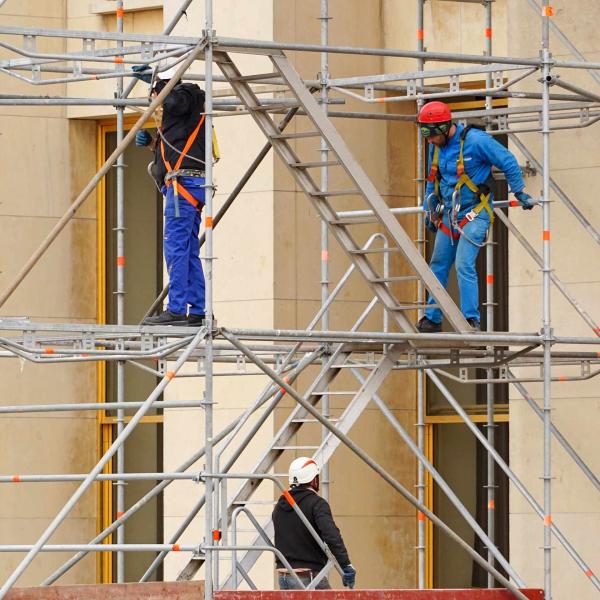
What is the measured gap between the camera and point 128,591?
16.4 meters

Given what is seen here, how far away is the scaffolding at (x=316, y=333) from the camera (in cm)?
1495

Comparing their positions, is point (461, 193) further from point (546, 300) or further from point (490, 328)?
point (490, 328)

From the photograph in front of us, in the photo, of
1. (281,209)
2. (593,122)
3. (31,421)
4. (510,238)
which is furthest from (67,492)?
(593,122)

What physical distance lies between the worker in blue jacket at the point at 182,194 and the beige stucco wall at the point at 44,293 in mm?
5951

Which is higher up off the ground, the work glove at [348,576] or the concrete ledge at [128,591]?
the work glove at [348,576]

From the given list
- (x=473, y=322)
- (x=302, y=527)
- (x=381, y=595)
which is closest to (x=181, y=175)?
(x=473, y=322)

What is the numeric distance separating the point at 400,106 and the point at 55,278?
13.2 feet

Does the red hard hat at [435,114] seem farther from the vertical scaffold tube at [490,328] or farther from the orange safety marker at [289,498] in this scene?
the orange safety marker at [289,498]

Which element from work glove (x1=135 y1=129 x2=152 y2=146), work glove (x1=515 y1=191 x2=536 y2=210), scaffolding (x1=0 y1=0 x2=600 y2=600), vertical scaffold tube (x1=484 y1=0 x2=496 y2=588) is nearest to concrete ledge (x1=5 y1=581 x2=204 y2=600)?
scaffolding (x1=0 y1=0 x2=600 y2=600)

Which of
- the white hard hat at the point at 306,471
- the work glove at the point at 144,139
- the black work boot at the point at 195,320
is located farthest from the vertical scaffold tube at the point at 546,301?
the work glove at the point at 144,139

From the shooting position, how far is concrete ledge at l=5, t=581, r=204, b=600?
1559cm

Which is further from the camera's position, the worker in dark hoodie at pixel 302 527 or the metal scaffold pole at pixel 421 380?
the metal scaffold pole at pixel 421 380

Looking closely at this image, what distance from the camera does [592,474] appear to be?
1773 cm

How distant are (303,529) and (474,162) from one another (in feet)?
9.90
